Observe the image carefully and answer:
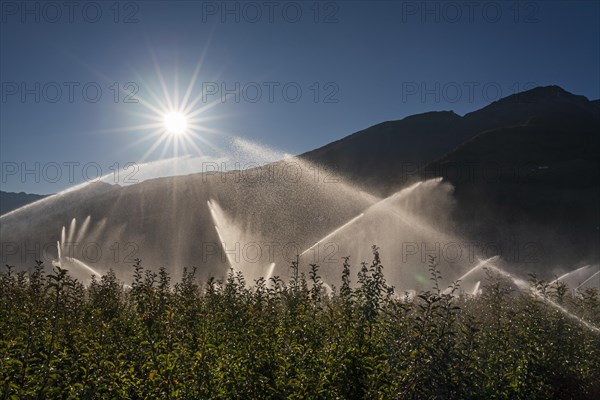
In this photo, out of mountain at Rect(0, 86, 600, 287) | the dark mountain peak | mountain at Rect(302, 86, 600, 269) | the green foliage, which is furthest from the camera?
the dark mountain peak

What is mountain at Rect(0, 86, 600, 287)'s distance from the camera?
56125 millimetres

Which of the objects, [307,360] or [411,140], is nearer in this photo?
[307,360]

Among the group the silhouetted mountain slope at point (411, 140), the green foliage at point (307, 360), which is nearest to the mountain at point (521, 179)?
the silhouetted mountain slope at point (411, 140)

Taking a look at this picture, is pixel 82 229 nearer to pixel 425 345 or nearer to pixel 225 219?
pixel 225 219

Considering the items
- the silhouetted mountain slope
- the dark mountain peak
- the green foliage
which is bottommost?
the green foliage

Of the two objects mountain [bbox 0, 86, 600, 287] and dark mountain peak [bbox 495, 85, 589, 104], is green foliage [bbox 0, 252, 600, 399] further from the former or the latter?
dark mountain peak [bbox 495, 85, 589, 104]

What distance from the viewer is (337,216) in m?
102

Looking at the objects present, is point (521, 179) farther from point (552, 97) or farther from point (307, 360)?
point (552, 97)

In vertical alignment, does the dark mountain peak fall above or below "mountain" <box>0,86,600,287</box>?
above

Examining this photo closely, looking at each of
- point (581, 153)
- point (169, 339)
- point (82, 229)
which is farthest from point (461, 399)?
point (581, 153)

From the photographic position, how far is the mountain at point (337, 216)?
56.1 m

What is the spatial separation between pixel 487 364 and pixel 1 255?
96402 millimetres

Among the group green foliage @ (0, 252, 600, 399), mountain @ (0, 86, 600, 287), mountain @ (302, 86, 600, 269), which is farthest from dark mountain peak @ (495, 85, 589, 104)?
green foliage @ (0, 252, 600, 399)

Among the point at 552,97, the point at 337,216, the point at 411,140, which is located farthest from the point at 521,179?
the point at 552,97
